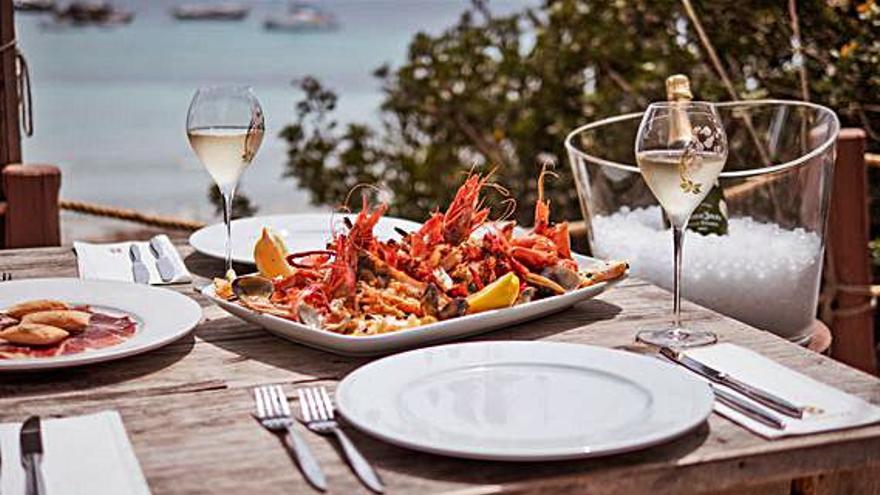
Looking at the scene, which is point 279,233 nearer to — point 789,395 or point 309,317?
point 309,317

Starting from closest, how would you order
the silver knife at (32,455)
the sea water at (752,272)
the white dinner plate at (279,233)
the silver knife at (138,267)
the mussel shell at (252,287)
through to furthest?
the silver knife at (32,455)
the mussel shell at (252,287)
the silver knife at (138,267)
the white dinner plate at (279,233)
the sea water at (752,272)

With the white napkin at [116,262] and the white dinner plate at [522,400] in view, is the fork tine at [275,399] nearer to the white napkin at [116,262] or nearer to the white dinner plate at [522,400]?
the white dinner plate at [522,400]

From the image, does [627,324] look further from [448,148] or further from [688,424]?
[448,148]

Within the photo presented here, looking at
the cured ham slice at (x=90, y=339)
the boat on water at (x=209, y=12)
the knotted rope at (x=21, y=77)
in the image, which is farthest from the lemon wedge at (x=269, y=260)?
the boat on water at (x=209, y=12)

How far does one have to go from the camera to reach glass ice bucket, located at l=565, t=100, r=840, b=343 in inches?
91.4

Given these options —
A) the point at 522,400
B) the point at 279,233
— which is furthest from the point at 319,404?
the point at 279,233

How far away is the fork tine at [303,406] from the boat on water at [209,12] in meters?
20.0

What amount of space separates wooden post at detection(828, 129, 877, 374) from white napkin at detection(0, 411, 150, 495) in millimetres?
1838

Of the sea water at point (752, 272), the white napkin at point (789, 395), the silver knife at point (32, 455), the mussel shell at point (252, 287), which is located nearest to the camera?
the silver knife at point (32, 455)

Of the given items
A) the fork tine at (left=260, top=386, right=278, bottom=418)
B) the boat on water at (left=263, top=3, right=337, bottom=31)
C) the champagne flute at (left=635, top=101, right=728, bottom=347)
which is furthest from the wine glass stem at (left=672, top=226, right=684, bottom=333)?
the boat on water at (left=263, top=3, right=337, bottom=31)

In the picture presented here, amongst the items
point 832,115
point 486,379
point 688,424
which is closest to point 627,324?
point 486,379

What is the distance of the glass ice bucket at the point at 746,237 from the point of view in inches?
91.4

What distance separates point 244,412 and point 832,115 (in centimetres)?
154

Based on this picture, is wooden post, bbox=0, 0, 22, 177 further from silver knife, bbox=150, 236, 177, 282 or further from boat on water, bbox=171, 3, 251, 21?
boat on water, bbox=171, 3, 251, 21
